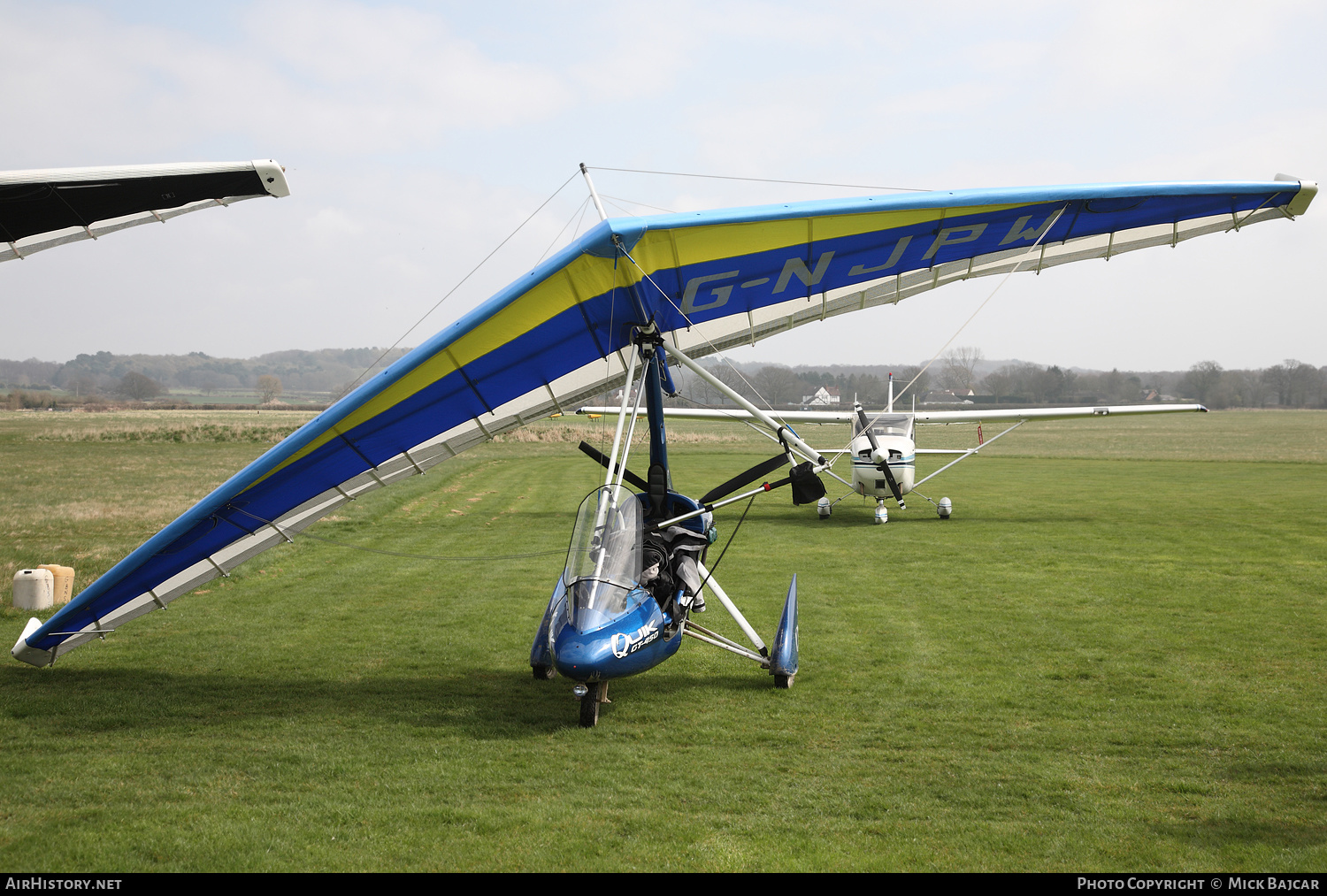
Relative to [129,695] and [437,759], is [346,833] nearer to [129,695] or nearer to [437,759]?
[437,759]

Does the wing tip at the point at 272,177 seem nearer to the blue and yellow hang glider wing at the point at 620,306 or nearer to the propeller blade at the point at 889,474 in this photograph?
the blue and yellow hang glider wing at the point at 620,306

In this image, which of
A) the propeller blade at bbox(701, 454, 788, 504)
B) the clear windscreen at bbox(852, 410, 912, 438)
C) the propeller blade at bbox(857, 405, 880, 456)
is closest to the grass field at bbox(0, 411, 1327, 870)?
the propeller blade at bbox(701, 454, 788, 504)

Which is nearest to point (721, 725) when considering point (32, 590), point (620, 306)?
point (620, 306)

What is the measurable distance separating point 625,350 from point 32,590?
7.94 meters

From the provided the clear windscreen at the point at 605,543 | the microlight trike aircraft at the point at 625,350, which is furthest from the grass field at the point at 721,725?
the clear windscreen at the point at 605,543

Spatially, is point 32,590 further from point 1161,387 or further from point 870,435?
point 1161,387

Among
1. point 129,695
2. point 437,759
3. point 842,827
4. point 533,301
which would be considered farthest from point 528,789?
point 129,695

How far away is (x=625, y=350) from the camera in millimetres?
8836

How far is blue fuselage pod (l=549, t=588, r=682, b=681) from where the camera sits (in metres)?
6.25

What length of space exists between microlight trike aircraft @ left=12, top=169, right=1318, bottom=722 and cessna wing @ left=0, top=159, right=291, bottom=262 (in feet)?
6.51

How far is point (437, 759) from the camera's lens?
19.9 ft

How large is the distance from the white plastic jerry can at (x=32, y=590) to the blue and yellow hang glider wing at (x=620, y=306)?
273 cm

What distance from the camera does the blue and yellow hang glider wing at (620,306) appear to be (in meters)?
6.77

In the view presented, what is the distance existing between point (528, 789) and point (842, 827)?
6.42ft
